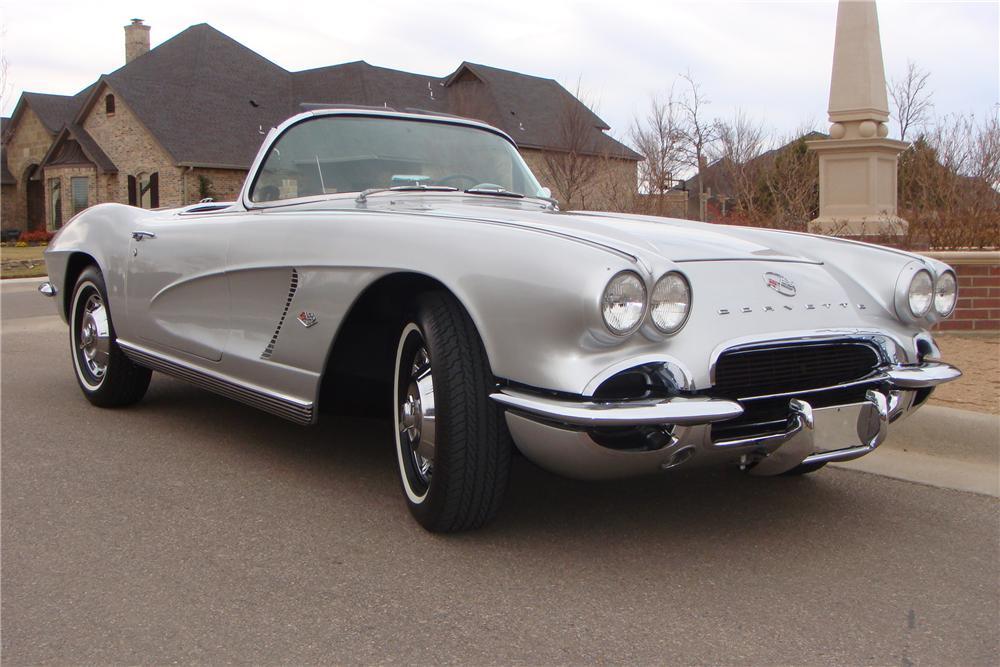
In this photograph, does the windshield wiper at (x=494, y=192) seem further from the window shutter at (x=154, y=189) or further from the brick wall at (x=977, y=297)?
the window shutter at (x=154, y=189)

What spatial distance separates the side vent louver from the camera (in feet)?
11.5

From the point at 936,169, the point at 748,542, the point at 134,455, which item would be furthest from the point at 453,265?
the point at 936,169

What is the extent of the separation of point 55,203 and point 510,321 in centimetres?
3927

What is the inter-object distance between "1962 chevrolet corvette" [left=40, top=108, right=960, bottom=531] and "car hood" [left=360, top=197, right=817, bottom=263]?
2 cm

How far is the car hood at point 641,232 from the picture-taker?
298 cm

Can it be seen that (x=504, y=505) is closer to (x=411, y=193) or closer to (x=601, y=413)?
(x=601, y=413)

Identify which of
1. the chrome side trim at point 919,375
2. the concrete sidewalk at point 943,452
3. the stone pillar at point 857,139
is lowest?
the concrete sidewalk at point 943,452

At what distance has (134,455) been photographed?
4168 millimetres

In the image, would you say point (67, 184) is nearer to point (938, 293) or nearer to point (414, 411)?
point (414, 411)

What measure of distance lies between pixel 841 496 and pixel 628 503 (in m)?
0.84

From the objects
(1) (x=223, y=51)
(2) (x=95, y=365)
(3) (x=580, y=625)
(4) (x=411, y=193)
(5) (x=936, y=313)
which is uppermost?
(1) (x=223, y=51)

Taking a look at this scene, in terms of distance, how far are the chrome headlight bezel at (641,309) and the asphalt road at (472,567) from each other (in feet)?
2.36

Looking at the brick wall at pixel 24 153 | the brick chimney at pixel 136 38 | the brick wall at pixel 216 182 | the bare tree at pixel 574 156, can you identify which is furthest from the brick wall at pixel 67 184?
the bare tree at pixel 574 156

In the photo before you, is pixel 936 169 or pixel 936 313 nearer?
pixel 936 313
